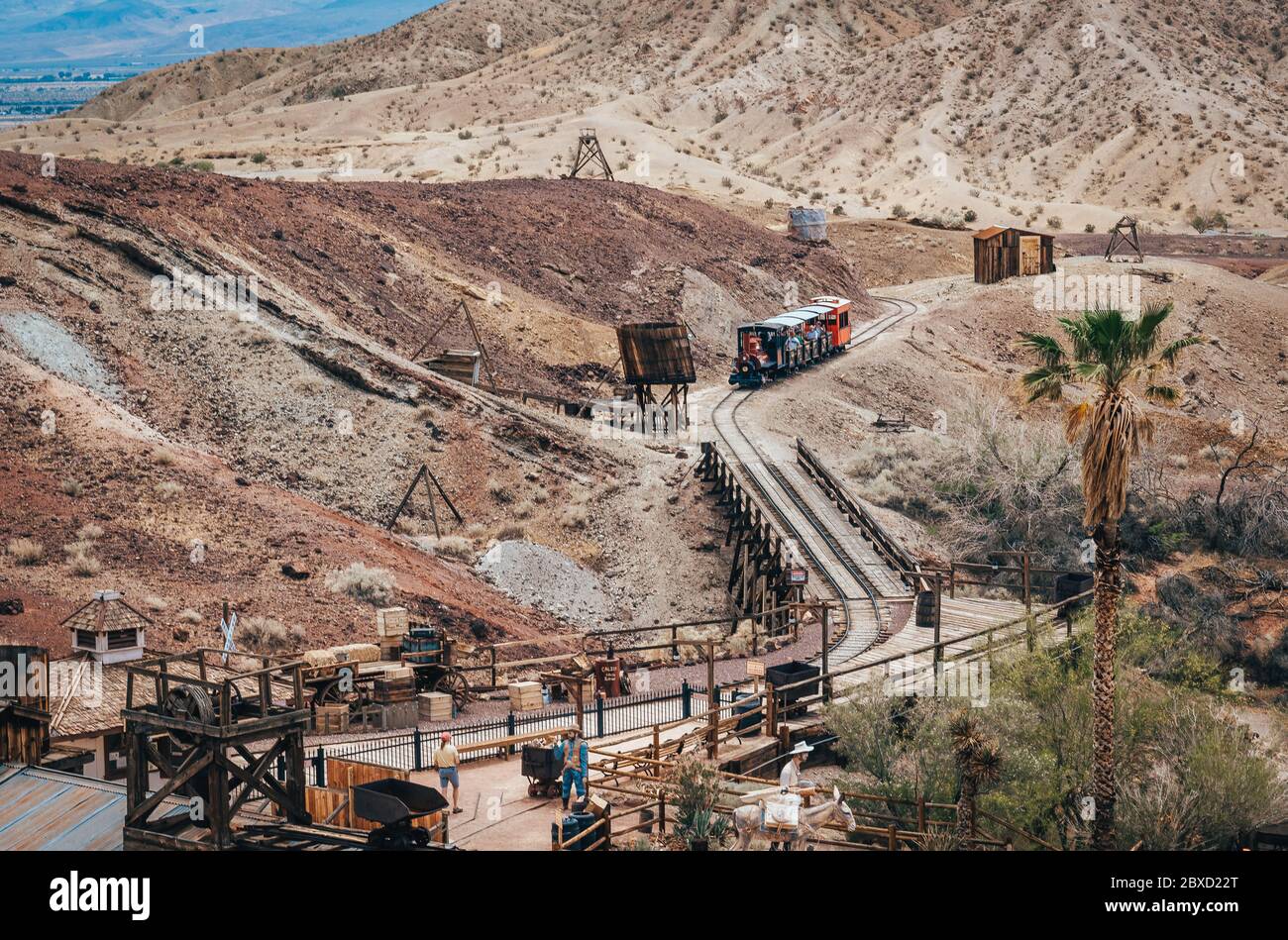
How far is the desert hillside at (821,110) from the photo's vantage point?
369 ft

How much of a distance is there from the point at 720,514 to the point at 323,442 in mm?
12622

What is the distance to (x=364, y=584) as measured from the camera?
4322 centimetres

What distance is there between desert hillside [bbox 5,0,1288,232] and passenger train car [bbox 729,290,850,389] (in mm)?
36610

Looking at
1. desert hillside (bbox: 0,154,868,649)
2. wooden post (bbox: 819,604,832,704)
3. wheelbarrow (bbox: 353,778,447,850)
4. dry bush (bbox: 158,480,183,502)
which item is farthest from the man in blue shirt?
dry bush (bbox: 158,480,183,502)

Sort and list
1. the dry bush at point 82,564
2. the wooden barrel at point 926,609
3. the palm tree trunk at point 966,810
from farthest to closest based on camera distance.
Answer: the dry bush at point 82,564, the wooden barrel at point 926,609, the palm tree trunk at point 966,810

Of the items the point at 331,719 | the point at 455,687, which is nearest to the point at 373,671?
the point at 331,719

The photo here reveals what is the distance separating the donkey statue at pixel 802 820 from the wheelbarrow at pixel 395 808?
4.51 m

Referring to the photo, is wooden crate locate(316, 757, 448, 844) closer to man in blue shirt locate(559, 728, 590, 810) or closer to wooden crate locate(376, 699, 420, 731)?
man in blue shirt locate(559, 728, 590, 810)

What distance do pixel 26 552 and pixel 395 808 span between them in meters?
21.7

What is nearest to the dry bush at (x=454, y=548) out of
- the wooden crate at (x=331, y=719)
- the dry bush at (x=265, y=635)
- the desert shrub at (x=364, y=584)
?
the desert shrub at (x=364, y=584)

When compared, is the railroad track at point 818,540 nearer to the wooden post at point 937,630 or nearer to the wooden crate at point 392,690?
the wooden post at point 937,630

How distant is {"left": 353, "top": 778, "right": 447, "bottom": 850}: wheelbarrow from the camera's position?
73.7ft

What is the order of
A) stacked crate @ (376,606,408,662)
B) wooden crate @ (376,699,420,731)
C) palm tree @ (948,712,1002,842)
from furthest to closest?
stacked crate @ (376,606,408,662) → wooden crate @ (376,699,420,731) → palm tree @ (948,712,1002,842)

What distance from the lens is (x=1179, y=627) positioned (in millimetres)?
43719
